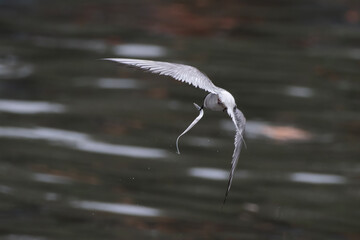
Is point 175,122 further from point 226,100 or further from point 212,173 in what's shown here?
point 226,100

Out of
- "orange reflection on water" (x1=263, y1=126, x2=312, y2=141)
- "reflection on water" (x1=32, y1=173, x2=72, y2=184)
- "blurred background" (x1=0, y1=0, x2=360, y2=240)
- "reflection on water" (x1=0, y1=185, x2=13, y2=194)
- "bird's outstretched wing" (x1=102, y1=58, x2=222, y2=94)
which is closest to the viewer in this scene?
"bird's outstretched wing" (x1=102, y1=58, x2=222, y2=94)

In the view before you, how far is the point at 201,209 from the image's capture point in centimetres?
749

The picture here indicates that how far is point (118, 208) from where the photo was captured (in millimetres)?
7426

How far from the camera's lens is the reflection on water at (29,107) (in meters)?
9.59

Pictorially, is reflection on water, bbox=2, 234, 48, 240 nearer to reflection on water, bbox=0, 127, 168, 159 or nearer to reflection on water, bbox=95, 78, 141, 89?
reflection on water, bbox=0, 127, 168, 159

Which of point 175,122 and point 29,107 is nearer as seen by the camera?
point 175,122

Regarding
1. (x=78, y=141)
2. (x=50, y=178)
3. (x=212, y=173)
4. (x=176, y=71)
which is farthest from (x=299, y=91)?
(x=176, y=71)

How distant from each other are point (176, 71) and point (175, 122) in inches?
239

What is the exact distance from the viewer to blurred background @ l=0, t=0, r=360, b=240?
7.34 meters

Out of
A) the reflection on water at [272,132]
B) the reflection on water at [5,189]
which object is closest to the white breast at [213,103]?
the reflection on water at [5,189]

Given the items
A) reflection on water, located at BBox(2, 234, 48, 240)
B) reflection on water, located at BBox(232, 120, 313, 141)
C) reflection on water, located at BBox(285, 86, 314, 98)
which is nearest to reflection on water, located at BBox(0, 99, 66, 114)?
reflection on water, located at BBox(232, 120, 313, 141)

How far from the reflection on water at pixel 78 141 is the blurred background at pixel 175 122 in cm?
2

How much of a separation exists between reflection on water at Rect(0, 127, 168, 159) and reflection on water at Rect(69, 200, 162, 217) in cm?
112

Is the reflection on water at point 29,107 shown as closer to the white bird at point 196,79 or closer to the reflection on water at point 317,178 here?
the reflection on water at point 317,178
